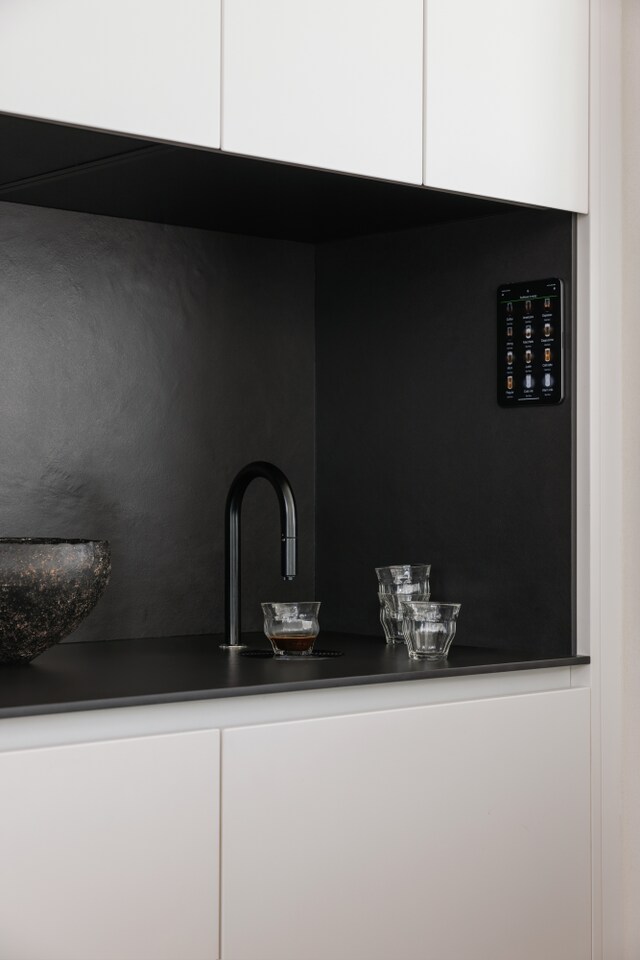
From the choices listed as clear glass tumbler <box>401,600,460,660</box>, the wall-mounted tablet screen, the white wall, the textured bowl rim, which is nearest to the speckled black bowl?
the textured bowl rim

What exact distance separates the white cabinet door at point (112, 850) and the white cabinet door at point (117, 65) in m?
0.74

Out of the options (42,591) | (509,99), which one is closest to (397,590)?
(42,591)

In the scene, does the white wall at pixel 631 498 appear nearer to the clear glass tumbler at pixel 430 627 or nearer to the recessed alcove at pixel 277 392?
the recessed alcove at pixel 277 392

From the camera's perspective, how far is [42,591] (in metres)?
1.72

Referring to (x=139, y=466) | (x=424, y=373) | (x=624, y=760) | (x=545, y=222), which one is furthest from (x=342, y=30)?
(x=624, y=760)

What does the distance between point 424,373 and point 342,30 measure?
2.09 feet

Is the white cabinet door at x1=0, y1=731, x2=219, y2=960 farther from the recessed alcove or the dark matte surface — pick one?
the recessed alcove

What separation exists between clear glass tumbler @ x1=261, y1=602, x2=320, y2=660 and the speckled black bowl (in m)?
0.29

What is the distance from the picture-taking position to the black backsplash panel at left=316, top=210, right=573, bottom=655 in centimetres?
210

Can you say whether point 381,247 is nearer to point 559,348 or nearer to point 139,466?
point 559,348

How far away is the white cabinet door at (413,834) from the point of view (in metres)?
1.64

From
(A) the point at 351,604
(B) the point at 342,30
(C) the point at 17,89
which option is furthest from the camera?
(A) the point at 351,604

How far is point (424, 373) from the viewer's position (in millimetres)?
2262

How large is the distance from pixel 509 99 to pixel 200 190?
1.59 ft
